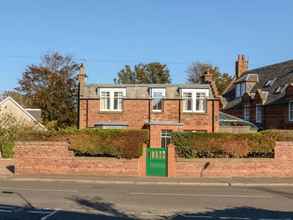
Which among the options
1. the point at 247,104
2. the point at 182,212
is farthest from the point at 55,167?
the point at 247,104

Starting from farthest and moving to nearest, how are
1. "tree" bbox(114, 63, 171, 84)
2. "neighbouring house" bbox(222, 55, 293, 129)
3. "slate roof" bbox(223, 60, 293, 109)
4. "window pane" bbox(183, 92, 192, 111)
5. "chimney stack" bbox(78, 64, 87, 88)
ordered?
"tree" bbox(114, 63, 171, 84) → "slate roof" bbox(223, 60, 293, 109) → "neighbouring house" bbox(222, 55, 293, 129) → "chimney stack" bbox(78, 64, 87, 88) → "window pane" bbox(183, 92, 192, 111)

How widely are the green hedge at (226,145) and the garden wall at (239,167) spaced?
0.53 m

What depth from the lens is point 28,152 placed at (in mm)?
31016

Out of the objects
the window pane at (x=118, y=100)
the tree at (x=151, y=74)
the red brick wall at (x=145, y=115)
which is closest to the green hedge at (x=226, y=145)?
the red brick wall at (x=145, y=115)

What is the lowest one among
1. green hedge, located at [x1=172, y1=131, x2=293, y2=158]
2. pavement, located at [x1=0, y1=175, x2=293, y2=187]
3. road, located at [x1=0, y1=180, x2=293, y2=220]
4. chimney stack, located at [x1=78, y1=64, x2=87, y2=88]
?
pavement, located at [x1=0, y1=175, x2=293, y2=187]

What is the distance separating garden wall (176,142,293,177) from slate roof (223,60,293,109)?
21.7m

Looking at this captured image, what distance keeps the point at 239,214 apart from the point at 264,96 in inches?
1674

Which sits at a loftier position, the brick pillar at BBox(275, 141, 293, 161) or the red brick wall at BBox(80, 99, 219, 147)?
the red brick wall at BBox(80, 99, 219, 147)

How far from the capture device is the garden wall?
30719 mm

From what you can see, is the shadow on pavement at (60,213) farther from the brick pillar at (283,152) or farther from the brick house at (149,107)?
the brick house at (149,107)

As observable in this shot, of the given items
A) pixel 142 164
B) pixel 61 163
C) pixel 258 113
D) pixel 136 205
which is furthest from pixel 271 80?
pixel 136 205

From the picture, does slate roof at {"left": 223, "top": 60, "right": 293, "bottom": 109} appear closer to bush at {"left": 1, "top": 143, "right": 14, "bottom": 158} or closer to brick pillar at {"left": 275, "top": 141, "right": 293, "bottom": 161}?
brick pillar at {"left": 275, "top": 141, "right": 293, "bottom": 161}

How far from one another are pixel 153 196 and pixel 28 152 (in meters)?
13.8

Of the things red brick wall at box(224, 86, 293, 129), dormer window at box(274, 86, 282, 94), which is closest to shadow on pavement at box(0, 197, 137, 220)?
red brick wall at box(224, 86, 293, 129)
